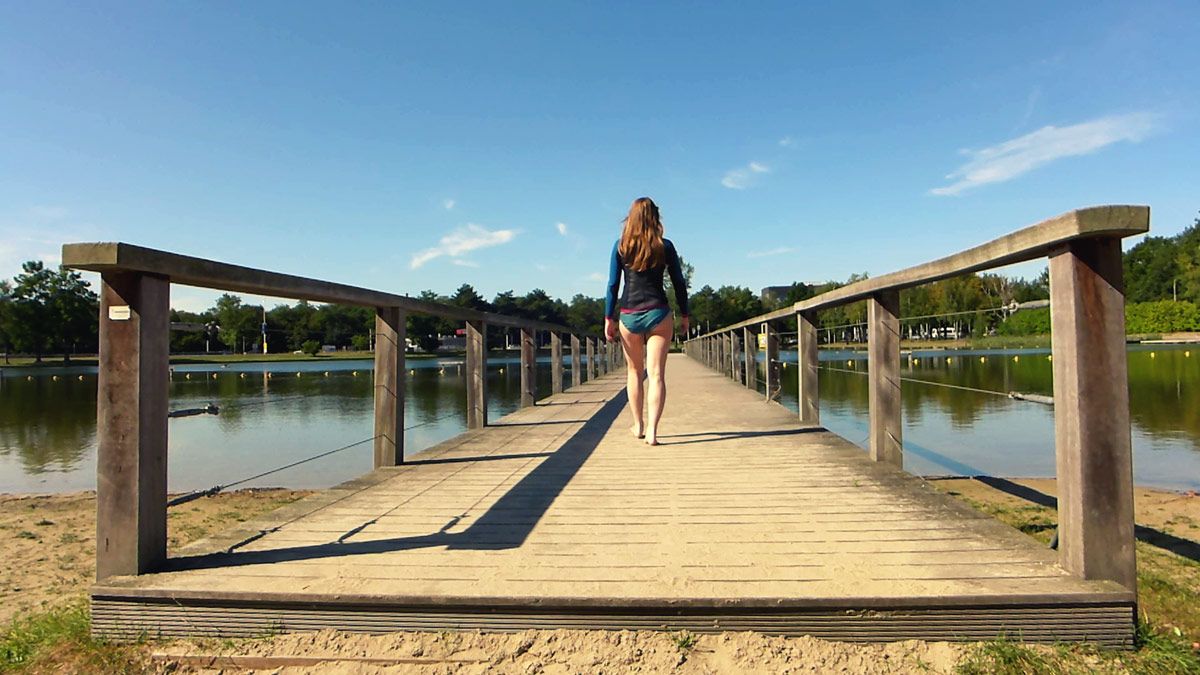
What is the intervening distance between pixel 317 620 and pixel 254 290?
138 cm

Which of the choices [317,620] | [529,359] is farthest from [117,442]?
[529,359]

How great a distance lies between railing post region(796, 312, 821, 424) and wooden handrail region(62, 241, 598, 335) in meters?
2.93

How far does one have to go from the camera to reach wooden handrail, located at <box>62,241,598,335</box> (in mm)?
1821

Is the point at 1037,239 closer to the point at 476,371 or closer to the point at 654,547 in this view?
the point at 654,547

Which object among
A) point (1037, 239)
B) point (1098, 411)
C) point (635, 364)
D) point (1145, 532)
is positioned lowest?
point (1145, 532)

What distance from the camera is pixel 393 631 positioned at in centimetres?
180

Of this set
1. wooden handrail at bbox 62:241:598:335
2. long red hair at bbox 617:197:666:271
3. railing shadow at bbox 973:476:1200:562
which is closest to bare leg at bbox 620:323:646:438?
long red hair at bbox 617:197:666:271

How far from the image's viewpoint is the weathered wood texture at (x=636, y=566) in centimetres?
170

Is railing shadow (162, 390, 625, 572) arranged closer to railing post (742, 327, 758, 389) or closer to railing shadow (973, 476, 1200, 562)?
railing shadow (973, 476, 1200, 562)

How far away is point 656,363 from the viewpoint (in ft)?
13.1

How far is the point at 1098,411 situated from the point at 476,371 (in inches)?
176

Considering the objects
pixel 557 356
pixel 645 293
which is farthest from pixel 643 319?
pixel 557 356

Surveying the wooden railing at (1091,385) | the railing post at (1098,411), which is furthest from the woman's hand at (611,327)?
the railing post at (1098,411)

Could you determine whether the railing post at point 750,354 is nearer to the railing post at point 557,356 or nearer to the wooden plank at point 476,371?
the railing post at point 557,356
